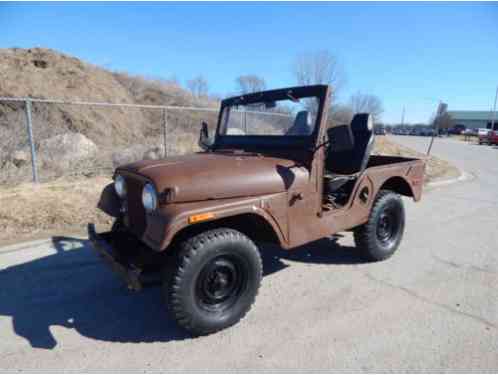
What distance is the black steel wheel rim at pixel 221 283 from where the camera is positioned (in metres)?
2.51

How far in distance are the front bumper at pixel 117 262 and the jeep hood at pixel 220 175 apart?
0.58m

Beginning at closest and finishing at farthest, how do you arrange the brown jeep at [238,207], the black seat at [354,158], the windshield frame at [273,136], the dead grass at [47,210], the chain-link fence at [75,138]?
the brown jeep at [238,207], the windshield frame at [273,136], the black seat at [354,158], the dead grass at [47,210], the chain-link fence at [75,138]

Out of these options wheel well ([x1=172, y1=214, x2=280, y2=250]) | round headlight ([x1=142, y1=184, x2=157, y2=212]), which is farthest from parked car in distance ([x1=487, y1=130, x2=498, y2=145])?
round headlight ([x1=142, y1=184, x2=157, y2=212])

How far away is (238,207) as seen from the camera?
253cm

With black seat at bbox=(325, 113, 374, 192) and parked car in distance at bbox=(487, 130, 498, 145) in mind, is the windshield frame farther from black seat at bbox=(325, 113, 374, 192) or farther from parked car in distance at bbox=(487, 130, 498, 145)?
parked car in distance at bbox=(487, 130, 498, 145)

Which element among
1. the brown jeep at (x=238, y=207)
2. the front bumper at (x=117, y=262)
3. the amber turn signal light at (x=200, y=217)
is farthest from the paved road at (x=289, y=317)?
the amber turn signal light at (x=200, y=217)

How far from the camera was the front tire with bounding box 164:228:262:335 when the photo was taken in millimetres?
2338

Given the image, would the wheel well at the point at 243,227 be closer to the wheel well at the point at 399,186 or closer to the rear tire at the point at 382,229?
the rear tire at the point at 382,229

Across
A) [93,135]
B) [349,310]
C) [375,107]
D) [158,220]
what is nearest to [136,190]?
[158,220]

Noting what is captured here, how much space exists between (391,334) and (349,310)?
0.41 meters

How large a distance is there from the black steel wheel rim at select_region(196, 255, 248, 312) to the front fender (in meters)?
0.35

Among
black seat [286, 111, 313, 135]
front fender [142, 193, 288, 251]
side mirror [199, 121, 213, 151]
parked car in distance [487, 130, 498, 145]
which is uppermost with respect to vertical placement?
black seat [286, 111, 313, 135]

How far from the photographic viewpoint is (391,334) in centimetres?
253

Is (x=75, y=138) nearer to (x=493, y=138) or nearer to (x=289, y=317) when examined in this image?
(x=289, y=317)
